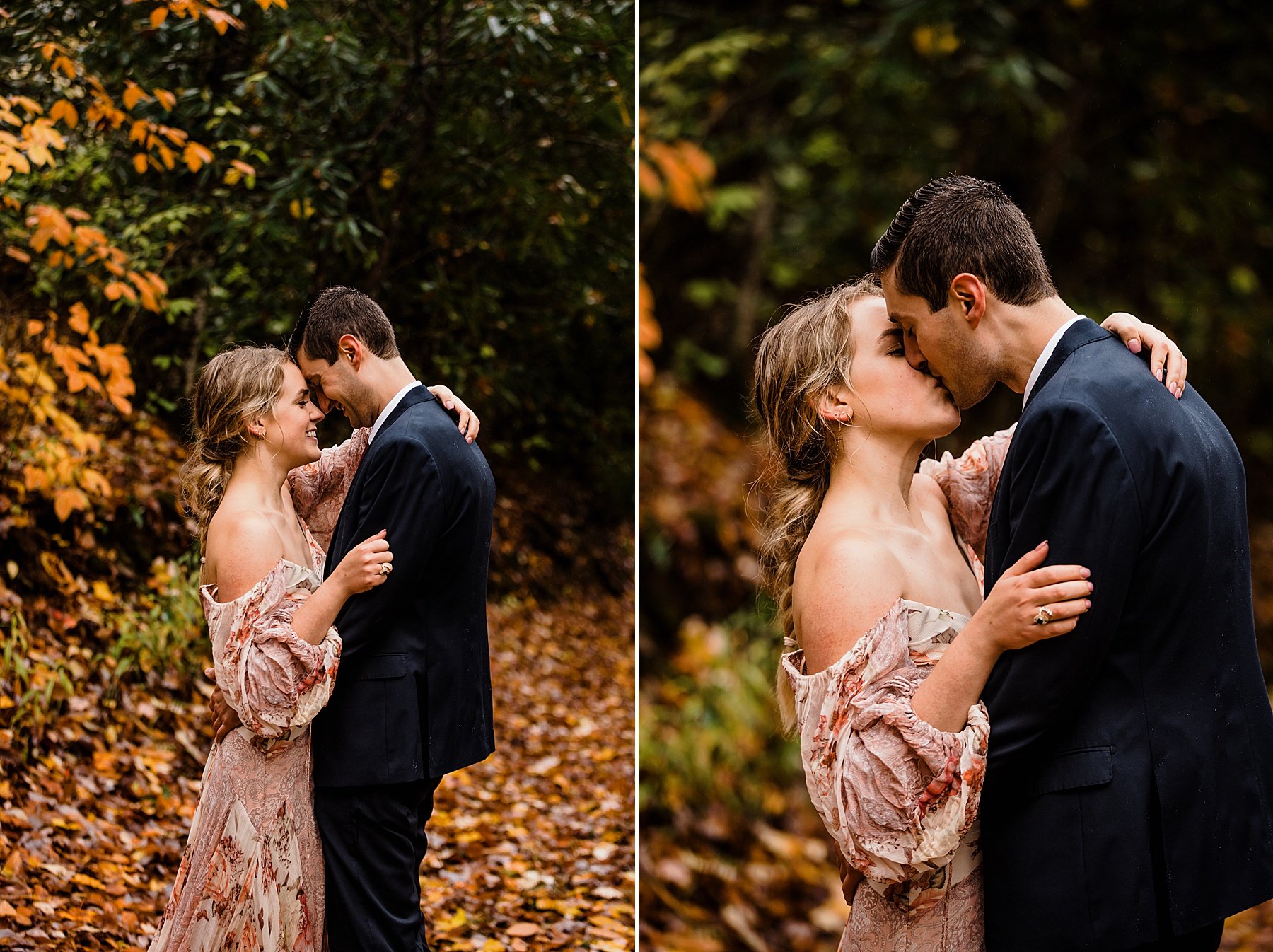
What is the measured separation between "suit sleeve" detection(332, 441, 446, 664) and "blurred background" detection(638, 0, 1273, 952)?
2.38 meters

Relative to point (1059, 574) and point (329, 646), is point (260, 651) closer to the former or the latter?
point (329, 646)

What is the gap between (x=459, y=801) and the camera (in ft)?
11.0

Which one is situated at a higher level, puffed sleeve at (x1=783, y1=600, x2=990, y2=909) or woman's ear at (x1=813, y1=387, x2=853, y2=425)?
woman's ear at (x1=813, y1=387, x2=853, y2=425)

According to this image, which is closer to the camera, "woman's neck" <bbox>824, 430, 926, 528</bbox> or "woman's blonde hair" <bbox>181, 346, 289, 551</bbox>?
"woman's neck" <bbox>824, 430, 926, 528</bbox>

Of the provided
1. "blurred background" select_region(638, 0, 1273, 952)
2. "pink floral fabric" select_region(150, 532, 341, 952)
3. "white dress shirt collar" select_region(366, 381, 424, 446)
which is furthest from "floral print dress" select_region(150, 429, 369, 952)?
"blurred background" select_region(638, 0, 1273, 952)

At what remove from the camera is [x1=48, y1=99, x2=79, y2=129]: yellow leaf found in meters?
2.60

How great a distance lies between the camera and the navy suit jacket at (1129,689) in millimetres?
1423

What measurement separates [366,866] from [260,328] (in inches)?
50.4

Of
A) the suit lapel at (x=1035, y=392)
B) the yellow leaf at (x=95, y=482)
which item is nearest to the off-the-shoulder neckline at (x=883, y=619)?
the suit lapel at (x=1035, y=392)

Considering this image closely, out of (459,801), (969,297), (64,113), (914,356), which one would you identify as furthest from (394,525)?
(459,801)

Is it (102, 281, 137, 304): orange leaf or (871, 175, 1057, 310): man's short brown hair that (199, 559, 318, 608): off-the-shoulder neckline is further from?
(871, 175, 1057, 310): man's short brown hair

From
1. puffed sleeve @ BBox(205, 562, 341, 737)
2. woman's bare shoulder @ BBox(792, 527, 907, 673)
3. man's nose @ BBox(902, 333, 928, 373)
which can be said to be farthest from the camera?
puffed sleeve @ BBox(205, 562, 341, 737)

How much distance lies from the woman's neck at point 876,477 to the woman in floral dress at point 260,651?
2.70ft

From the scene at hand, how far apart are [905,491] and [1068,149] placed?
3575mm
